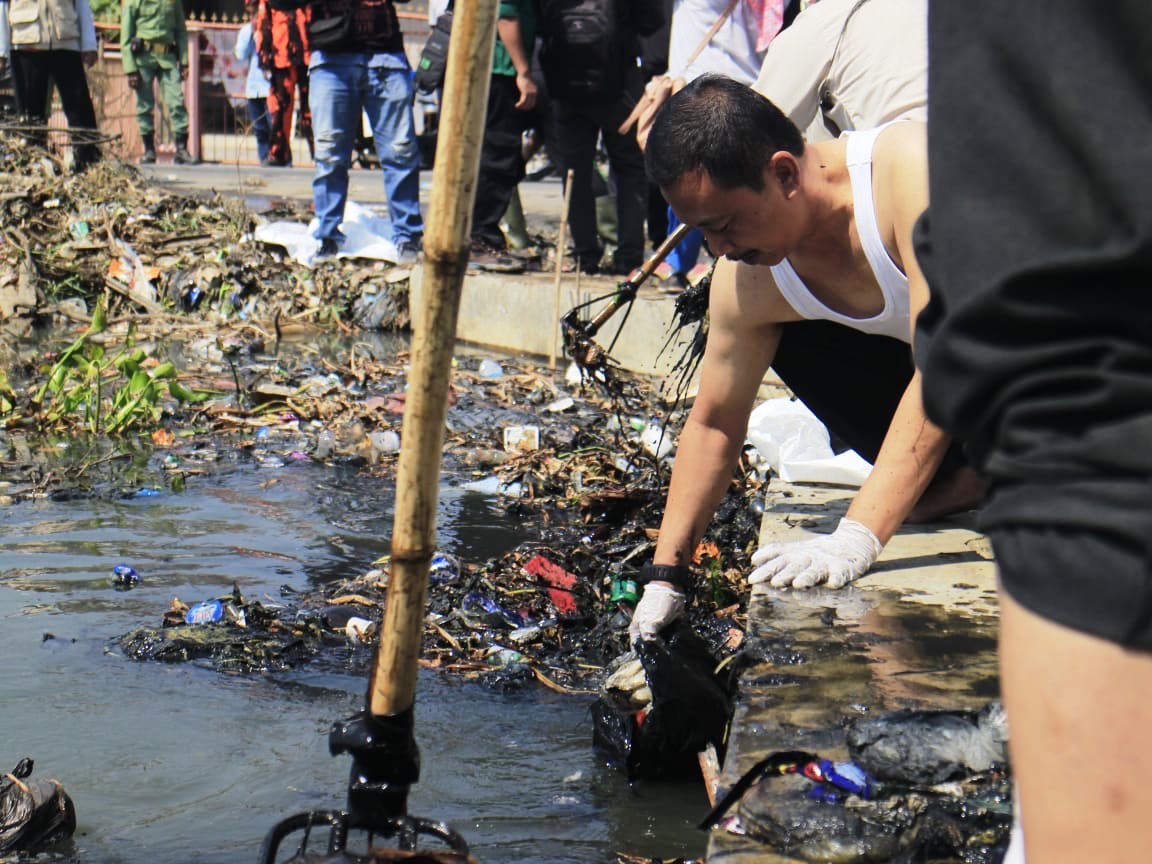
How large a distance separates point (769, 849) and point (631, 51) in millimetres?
5811

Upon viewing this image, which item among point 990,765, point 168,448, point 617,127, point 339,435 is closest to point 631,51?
point 617,127

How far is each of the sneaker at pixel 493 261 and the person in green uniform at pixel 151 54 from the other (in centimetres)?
747

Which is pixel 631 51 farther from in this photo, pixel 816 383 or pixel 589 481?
pixel 816 383

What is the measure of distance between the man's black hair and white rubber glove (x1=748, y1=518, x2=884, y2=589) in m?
0.90

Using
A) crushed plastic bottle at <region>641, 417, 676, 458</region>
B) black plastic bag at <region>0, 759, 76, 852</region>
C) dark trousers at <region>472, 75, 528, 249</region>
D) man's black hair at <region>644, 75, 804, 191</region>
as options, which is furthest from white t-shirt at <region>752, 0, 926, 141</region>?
dark trousers at <region>472, 75, 528, 249</region>

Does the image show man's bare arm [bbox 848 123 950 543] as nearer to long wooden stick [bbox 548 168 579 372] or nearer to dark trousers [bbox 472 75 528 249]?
long wooden stick [bbox 548 168 579 372]

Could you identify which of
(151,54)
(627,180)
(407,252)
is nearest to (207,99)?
(151,54)

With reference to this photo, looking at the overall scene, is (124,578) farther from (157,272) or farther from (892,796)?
(157,272)

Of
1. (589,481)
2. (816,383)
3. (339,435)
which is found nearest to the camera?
(816,383)

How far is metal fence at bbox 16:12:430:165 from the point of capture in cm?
1711

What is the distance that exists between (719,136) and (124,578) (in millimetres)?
2393

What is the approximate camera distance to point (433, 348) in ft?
5.10

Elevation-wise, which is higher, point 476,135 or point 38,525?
point 476,135

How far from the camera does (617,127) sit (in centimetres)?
733
